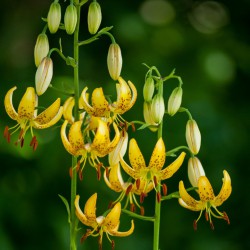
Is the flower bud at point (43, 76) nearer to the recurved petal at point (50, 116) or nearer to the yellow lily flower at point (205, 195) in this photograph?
the recurved petal at point (50, 116)

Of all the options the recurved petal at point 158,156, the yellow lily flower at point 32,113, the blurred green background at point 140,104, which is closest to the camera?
the recurved petal at point 158,156

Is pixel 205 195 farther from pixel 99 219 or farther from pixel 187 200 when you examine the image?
pixel 99 219

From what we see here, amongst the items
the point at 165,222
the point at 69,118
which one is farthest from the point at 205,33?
the point at 69,118

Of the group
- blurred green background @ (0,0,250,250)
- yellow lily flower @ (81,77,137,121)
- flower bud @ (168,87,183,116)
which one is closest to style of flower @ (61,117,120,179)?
yellow lily flower @ (81,77,137,121)

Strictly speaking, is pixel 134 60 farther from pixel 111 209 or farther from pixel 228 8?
pixel 111 209

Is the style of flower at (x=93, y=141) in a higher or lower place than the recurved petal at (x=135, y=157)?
higher

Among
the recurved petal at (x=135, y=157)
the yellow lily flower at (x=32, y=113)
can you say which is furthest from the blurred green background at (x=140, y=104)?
the recurved petal at (x=135, y=157)

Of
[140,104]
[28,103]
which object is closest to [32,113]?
[28,103]
